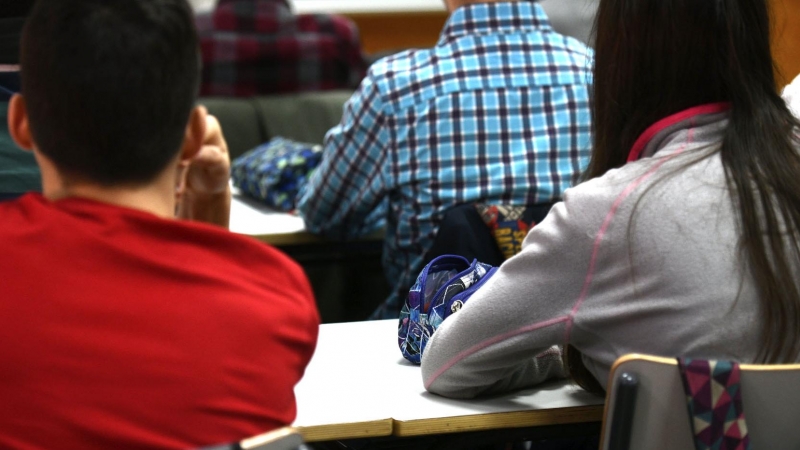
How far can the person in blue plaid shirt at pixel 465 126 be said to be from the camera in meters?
2.38

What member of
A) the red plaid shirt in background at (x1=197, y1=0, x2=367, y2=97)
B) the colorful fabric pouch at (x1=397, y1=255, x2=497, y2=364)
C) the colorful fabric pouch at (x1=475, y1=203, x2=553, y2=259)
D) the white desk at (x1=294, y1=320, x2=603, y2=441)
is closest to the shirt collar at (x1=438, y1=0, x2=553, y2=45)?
the colorful fabric pouch at (x1=475, y1=203, x2=553, y2=259)

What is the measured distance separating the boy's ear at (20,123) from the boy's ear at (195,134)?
17cm

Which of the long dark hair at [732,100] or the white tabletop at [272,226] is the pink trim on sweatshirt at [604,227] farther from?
the white tabletop at [272,226]

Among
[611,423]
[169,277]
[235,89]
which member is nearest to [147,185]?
[169,277]

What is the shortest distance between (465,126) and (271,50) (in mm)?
2740

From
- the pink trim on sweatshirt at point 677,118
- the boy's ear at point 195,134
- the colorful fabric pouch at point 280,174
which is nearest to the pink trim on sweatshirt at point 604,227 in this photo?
the pink trim on sweatshirt at point 677,118

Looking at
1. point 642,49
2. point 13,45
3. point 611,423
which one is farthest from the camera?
point 13,45

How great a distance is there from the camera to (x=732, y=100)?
4.72 feet

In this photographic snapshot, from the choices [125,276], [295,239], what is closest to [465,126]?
[295,239]

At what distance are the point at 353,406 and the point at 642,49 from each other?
652mm

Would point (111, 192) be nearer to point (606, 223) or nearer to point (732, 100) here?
point (606, 223)

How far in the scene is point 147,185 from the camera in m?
1.09

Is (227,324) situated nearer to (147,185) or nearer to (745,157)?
(147,185)

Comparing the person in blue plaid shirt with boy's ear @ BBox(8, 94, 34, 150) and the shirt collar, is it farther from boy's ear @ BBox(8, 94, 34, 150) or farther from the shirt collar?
boy's ear @ BBox(8, 94, 34, 150)
